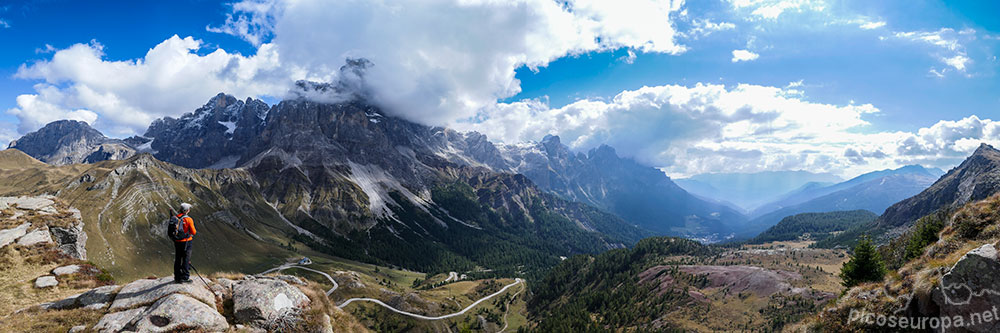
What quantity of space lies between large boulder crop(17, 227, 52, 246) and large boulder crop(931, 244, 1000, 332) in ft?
221

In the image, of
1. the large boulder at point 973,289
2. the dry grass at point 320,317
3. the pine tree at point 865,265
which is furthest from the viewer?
the pine tree at point 865,265

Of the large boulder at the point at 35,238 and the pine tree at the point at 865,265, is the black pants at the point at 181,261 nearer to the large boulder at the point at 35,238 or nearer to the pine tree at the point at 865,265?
the large boulder at the point at 35,238

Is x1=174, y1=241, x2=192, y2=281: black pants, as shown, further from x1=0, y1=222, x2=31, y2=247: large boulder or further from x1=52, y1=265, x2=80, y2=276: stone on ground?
x1=0, y1=222, x2=31, y2=247: large boulder

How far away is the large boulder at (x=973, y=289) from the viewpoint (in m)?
16.6

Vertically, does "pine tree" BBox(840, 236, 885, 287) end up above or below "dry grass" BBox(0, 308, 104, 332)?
below

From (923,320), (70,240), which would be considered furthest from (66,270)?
(923,320)

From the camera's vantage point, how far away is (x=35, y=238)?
34094 mm

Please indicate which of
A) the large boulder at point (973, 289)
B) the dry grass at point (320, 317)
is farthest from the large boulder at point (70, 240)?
the large boulder at point (973, 289)

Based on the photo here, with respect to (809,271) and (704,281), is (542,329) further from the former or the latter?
(809,271)

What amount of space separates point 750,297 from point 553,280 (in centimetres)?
9866

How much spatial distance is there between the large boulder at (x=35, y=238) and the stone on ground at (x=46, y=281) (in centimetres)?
1240

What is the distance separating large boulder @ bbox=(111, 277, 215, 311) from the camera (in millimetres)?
18812

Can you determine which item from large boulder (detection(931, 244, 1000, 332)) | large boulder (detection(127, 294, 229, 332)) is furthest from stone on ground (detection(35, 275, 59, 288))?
large boulder (detection(931, 244, 1000, 332))

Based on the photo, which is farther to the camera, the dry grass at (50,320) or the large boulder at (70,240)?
the large boulder at (70,240)
